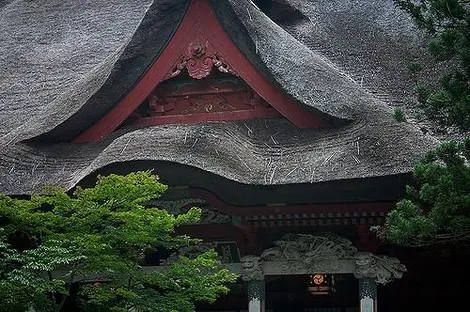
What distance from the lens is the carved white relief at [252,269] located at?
937 centimetres

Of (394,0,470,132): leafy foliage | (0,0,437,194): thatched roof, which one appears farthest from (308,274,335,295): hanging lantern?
(394,0,470,132): leafy foliage

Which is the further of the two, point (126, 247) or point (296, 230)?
point (296, 230)

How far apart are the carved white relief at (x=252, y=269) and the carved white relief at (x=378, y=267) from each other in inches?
42.5

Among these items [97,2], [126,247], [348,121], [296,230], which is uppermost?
[97,2]

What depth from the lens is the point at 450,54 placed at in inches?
295

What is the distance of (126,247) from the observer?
24.9 ft

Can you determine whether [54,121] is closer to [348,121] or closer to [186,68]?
[186,68]

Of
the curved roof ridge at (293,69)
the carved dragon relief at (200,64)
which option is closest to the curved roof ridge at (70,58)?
the carved dragon relief at (200,64)

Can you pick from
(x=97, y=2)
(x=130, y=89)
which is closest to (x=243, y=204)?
(x=130, y=89)

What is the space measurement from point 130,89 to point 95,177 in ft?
5.45

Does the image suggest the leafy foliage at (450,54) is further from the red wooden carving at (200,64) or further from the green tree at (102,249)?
the red wooden carving at (200,64)

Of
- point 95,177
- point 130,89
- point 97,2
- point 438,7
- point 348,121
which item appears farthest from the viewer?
point 97,2

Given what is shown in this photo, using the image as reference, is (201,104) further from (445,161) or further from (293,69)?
(445,161)

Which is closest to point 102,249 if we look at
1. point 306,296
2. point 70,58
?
point 306,296
